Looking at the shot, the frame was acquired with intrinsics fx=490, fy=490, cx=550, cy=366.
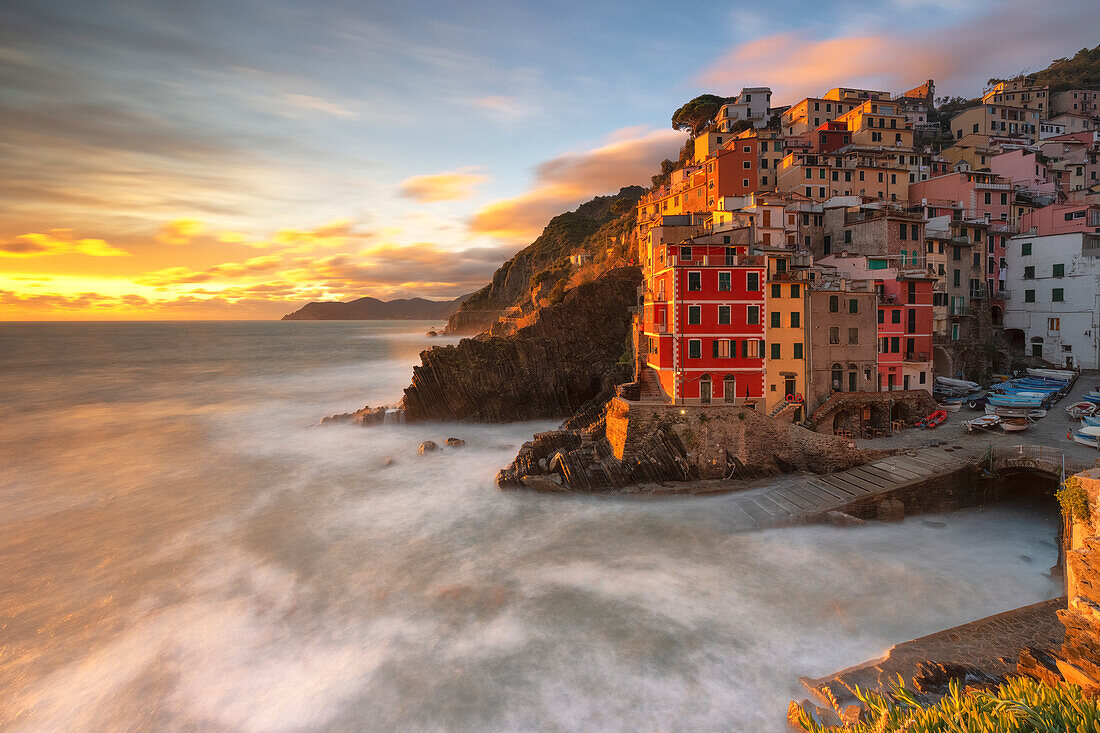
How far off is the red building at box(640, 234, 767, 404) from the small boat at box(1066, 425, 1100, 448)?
50.6 feet

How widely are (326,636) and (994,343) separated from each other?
54422 millimetres

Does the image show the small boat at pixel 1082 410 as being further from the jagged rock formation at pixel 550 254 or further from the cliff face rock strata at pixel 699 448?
the jagged rock formation at pixel 550 254

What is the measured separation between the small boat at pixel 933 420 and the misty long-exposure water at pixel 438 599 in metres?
7.33

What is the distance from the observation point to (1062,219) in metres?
43.5

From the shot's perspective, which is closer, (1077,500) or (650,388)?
(1077,500)

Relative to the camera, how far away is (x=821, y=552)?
22.9 m

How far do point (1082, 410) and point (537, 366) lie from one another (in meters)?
40.2

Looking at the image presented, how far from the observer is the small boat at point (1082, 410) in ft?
98.5

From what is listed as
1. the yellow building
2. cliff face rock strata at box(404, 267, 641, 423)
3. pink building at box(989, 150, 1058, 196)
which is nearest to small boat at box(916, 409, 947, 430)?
the yellow building

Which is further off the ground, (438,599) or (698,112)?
(698,112)

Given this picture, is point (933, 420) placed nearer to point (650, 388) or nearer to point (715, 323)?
point (715, 323)

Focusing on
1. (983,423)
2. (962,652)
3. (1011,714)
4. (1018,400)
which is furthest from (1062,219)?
(1011,714)

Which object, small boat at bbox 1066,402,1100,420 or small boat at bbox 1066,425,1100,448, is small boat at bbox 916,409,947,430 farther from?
small boat at bbox 1066,402,1100,420

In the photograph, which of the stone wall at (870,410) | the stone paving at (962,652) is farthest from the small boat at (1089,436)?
the stone paving at (962,652)
